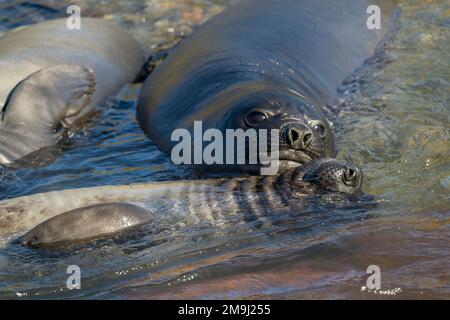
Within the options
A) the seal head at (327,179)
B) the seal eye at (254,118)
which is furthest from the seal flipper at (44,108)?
the seal head at (327,179)

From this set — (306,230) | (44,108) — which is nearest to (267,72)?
(44,108)

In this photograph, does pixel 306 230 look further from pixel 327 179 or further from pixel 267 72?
pixel 267 72

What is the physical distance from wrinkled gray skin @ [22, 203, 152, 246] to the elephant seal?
2.06 m

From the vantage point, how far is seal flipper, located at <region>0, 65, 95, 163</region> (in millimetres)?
7418

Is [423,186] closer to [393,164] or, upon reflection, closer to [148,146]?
[393,164]

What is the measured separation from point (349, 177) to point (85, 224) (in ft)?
4.90

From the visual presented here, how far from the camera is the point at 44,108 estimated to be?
7.80 m

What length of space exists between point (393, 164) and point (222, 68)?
1658 millimetres

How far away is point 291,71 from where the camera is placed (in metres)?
7.46

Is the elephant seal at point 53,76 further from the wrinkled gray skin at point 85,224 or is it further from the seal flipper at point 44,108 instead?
the wrinkled gray skin at point 85,224

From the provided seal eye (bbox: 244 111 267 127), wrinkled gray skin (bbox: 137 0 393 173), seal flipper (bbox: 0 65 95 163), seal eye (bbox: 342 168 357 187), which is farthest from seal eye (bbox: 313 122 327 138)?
seal flipper (bbox: 0 65 95 163)

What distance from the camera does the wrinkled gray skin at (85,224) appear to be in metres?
5.14

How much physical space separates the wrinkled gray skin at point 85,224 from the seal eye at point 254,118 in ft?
3.58
